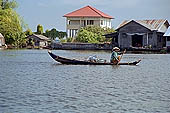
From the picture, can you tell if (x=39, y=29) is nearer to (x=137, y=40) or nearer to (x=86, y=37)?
(x=86, y=37)

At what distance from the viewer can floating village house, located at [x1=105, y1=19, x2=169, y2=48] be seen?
61250 millimetres

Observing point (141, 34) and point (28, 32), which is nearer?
point (141, 34)

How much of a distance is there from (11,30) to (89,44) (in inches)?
547

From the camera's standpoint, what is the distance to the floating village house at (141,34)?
61250mm

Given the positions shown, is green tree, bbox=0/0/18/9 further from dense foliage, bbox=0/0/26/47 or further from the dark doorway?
the dark doorway

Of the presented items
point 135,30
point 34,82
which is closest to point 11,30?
point 135,30

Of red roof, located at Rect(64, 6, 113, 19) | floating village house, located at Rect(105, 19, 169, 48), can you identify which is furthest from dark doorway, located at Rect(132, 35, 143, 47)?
red roof, located at Rect(64, 6, 113, 19)

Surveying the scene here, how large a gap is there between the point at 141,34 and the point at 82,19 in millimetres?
24796

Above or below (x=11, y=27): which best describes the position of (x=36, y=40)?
below

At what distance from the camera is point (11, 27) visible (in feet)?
238

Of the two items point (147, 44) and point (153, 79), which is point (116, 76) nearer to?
point (153, 79)

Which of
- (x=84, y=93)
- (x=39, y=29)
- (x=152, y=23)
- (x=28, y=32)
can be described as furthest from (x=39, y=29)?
(x=84, y=93)

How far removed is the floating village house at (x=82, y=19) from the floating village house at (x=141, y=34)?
2009 centimetres

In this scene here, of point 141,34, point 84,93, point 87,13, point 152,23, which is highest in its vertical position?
point 87,13
